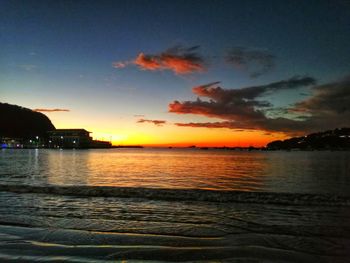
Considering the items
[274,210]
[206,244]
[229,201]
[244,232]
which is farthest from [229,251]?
[229,201]

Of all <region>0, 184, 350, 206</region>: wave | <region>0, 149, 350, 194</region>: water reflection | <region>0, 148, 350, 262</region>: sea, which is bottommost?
<region>0, 149, 350, 194</region>: water reflection

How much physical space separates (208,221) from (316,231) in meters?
4.47

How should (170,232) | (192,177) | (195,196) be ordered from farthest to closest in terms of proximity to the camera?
1. (192,177)
2. (195,196)
3. (170,232)

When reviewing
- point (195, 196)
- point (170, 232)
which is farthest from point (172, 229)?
point (195, 196)

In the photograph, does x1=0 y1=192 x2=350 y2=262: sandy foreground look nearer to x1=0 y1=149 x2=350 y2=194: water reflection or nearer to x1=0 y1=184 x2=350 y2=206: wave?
x1=0 y1=184 x2=350 y2=206: wave

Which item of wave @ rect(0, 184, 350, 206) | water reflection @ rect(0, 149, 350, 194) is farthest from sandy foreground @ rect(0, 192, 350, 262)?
water reflection @ rect(0, 149, 350, 194)

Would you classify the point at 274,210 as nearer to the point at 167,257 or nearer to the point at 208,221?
the point at 208,221

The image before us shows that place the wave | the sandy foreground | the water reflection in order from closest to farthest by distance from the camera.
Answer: the sandy foreground, the wave, the water reflection

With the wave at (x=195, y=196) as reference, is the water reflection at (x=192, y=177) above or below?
below

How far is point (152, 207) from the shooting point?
18.7 metres

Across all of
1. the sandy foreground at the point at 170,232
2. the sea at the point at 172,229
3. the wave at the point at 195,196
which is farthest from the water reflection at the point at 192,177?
the sandy foreground at the point at 170,232

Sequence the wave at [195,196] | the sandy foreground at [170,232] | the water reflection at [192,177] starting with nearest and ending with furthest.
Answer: the sandy foreground at [170,232]
the wave at [195,196]
the water reflection at [192,177]

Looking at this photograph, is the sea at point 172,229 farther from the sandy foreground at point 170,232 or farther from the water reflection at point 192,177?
the water reflection at point 192,177

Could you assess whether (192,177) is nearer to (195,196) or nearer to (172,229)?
(195,196)
